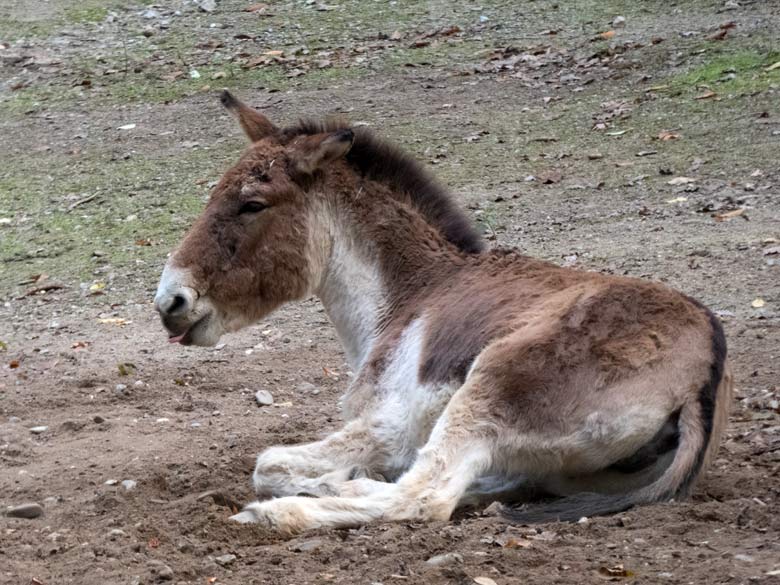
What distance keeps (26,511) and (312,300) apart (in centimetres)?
411

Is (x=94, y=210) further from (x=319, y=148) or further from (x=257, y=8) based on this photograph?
(x=319, y=148)

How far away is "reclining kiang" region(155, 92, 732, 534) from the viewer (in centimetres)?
495

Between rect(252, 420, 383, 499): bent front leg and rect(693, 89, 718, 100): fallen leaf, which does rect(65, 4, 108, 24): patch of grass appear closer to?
rect(693, 89, 718, 100): fallen leaf

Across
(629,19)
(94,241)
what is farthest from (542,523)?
(629,19)

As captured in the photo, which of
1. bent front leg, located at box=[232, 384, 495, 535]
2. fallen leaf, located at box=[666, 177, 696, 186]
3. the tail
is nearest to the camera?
the tail

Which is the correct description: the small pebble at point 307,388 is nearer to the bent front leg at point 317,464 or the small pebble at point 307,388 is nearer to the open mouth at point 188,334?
the open mouth at point 188,334

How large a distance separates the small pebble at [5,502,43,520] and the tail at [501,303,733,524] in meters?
2.29

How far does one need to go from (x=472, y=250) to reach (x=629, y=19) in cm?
981

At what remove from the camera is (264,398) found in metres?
7.54

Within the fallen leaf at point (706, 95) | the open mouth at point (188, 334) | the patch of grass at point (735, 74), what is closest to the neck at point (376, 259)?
the open mouth at point (188, 334)

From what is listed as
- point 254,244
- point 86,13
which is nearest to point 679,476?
point 254,244

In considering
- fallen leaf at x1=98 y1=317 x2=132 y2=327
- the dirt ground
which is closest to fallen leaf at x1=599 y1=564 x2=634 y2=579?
the dirt ground

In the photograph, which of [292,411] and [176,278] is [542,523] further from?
[292,411]

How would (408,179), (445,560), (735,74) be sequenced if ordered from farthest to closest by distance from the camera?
(735,74) < (408,179) < (445,560)
